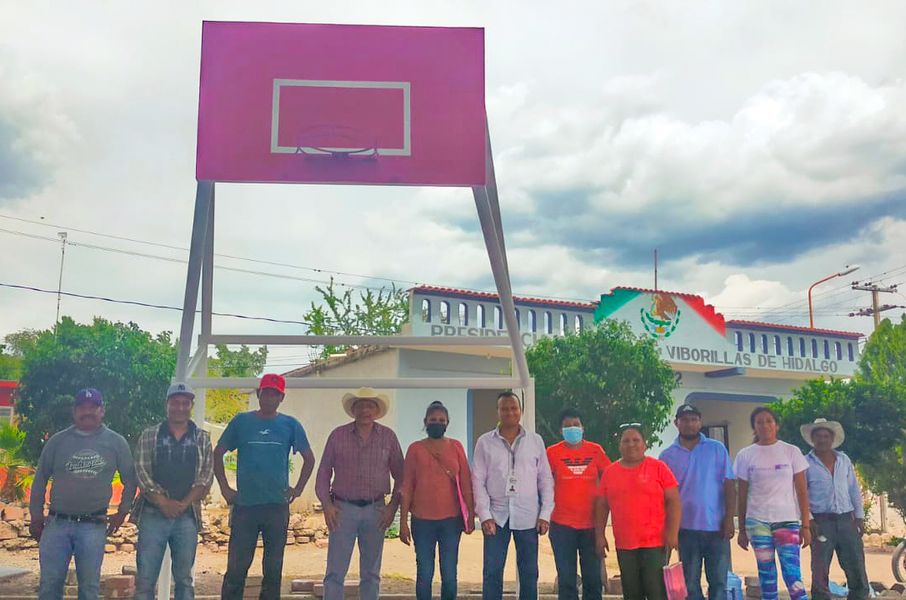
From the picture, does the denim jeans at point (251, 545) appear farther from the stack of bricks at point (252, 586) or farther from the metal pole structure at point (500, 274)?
the metal pole structure at point (500, 274)

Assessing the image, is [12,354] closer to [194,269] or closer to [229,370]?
[229,370]

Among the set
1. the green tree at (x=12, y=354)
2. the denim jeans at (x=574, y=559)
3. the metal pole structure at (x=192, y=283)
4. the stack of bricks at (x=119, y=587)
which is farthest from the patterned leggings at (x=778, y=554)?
the green tree at (x=12, y=354)

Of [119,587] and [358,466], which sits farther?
[119,587]

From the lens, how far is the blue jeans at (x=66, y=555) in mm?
5363

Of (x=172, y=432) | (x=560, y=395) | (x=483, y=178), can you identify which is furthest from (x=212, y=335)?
(x=560, y=395)

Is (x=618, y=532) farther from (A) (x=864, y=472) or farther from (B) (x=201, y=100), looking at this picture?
(A) (x=864, y=472)

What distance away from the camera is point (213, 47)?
633cm

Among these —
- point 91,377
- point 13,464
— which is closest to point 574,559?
point 91,377

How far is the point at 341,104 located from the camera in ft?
20.7

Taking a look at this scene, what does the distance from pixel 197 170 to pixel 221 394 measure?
3942 cm

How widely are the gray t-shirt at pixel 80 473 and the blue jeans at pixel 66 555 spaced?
11 centimetres

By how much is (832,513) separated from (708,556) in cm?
150

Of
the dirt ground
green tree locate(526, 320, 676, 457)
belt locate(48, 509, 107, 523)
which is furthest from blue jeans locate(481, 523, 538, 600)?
green tree locate(526, 320, 676, 457)

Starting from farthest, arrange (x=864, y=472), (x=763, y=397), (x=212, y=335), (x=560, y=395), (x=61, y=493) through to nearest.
Answer: (x=763, y=397) → (x=560, y=395) → (x=864, y=472) → (x=212, y=335) → (x=61, y=493)
